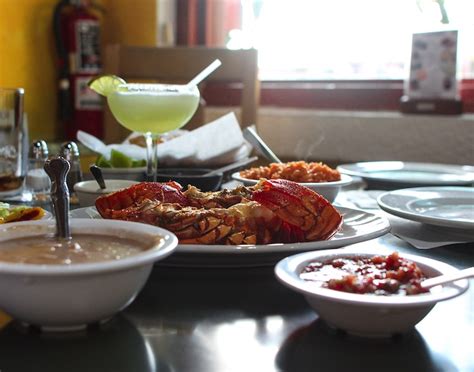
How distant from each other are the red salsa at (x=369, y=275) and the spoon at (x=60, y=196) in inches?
9.7

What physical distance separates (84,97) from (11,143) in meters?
Result: 2.01

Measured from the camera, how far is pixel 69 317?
60 cm

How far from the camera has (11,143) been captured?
1.51 meters

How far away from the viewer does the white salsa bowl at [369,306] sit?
0.57m

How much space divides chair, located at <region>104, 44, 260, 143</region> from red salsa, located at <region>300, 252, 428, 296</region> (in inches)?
75.1

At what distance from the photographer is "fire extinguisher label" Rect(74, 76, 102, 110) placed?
3.46 m

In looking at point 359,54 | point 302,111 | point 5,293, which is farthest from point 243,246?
point 359,54

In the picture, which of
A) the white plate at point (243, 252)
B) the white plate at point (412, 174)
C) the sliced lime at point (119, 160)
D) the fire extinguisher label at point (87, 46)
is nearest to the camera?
the white plate at point (243, 252)

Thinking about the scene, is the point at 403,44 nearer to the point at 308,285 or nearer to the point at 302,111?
the point at 302,111

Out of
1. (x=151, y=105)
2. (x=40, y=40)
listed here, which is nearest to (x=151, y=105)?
(x=151, y=105)

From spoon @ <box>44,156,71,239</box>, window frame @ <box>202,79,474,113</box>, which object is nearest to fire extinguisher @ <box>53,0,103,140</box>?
window frame @ <box>202,79,474,113</box>

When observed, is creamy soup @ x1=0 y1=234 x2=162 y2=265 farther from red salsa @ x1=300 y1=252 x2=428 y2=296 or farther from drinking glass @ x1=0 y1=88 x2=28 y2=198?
drinking glass @ x1=0 y1=88 x2=28 y2=198

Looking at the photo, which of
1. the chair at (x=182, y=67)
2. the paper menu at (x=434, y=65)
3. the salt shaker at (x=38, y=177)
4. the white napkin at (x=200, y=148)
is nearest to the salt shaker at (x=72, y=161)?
the salt shaker at (x=38, y=177)

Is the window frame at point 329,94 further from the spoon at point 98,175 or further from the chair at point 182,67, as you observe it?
the spoon at point 98,175
